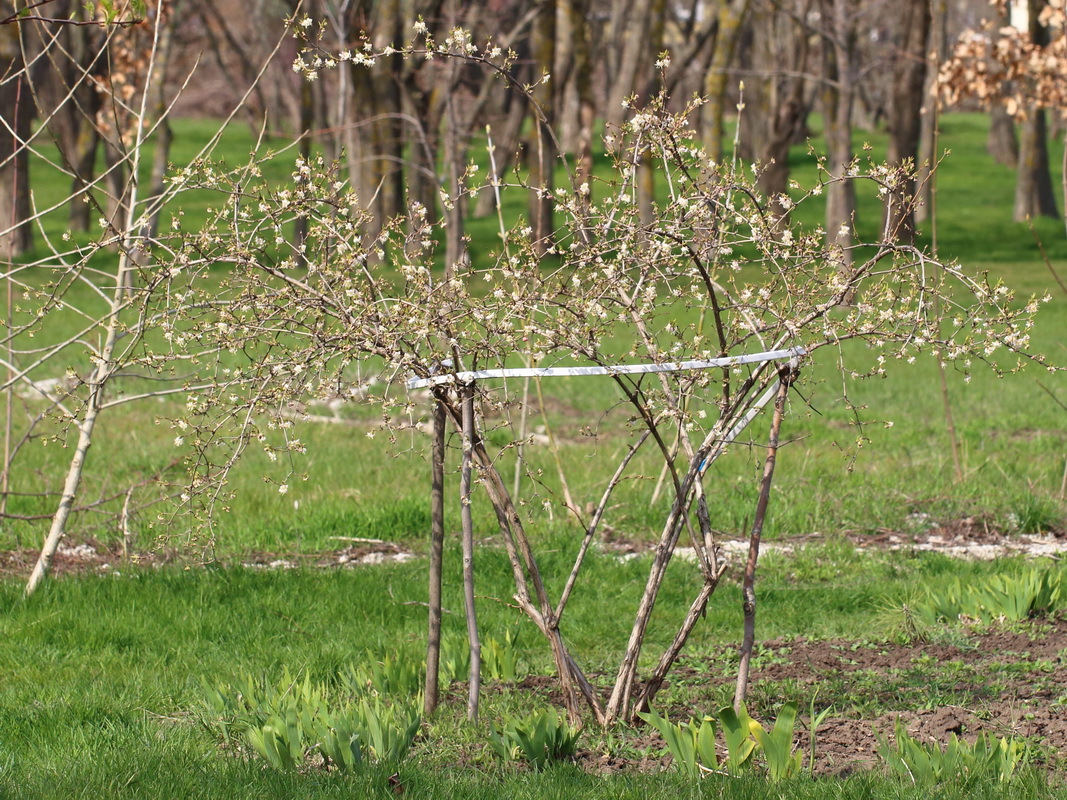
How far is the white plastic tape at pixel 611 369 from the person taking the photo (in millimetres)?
3223

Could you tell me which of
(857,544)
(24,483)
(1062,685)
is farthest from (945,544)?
(24,483)

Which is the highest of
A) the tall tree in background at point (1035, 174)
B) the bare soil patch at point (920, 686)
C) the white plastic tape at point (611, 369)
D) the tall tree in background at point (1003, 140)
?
the tall tree in background at point (1003, 140)

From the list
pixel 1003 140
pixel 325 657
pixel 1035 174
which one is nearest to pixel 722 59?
pixel 1035 174

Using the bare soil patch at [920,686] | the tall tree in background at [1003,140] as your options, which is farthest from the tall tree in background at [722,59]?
the tall tree in background at [1003,140]

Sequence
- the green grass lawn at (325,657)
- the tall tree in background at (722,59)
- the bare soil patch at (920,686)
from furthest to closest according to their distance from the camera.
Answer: the tall tree in background at (722,59)
the bare soil patch at (920,686)
the green grass lawn at (325,657)

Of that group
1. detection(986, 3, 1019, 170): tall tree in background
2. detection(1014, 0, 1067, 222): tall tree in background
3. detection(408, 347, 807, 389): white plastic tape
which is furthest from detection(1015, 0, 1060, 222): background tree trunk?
detection(408, 347, 807, 389): white plastic tape

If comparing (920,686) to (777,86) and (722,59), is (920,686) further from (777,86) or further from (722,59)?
(777,86)

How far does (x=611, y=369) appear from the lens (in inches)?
124

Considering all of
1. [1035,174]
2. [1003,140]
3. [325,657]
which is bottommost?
[325,657]

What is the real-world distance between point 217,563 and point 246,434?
234 centimetres

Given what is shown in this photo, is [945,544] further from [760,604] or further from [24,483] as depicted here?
[24,483]

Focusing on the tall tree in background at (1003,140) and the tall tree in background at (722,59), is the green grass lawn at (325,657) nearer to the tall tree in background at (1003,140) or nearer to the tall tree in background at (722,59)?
the tall tree in background at (722,59)

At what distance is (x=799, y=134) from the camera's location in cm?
4028

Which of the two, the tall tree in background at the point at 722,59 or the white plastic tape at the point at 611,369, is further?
the tall tree in background at the point at 722,59
